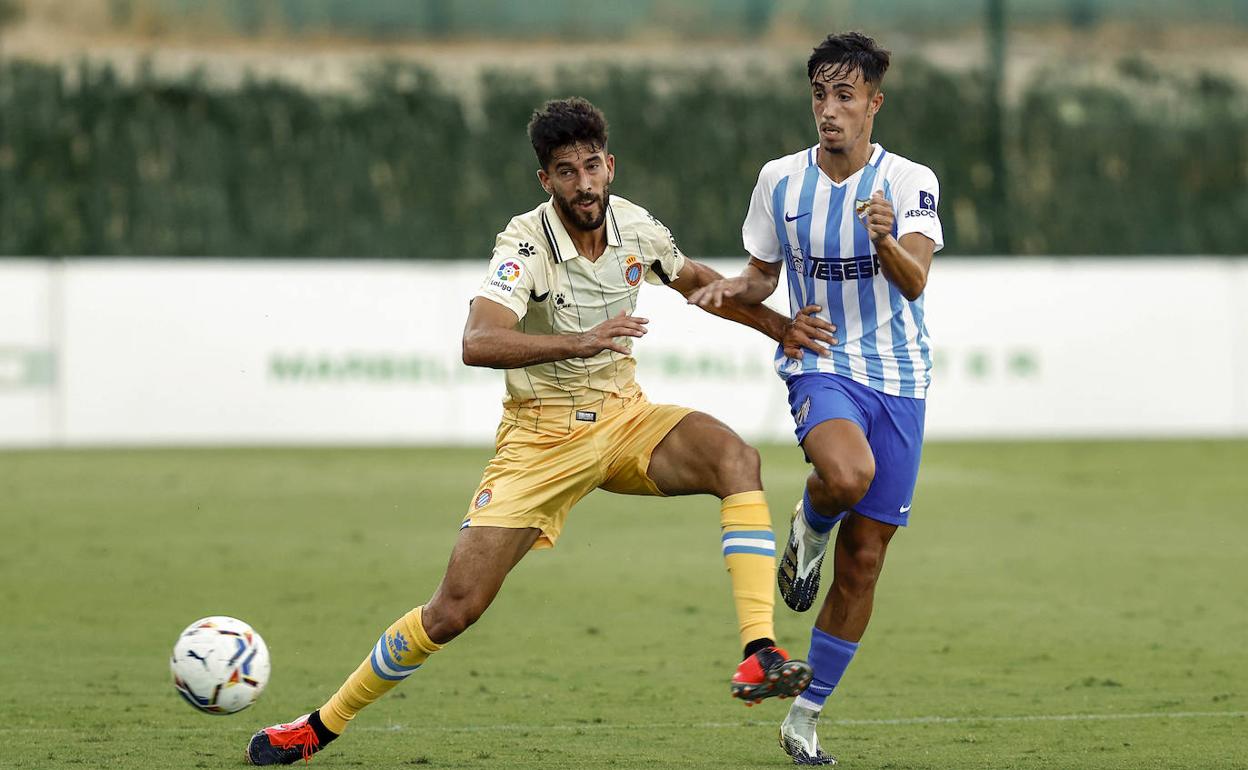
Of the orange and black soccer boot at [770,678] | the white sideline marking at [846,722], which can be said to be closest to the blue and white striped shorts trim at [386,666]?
the white sideline marking at [846,722]

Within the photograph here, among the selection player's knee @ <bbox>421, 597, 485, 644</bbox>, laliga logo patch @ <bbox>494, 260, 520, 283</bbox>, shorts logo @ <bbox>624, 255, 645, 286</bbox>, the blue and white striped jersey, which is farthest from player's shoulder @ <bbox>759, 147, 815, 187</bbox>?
player's knee @ <bbox>421, 597, 485, 644</bbox>

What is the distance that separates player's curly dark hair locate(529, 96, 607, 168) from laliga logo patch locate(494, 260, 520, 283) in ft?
1.17

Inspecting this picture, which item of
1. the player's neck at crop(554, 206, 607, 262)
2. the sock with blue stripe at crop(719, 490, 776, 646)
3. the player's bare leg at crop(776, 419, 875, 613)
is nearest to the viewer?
the sock with blue stripe at crop(719, 490, 776, 646)

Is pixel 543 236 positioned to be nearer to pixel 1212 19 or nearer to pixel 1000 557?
pixel 1000 557

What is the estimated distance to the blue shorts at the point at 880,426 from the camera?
6.45 meters

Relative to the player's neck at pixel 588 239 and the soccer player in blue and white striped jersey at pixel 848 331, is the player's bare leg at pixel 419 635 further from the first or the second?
the soccer player in blue and white striped jersey at pixel 848 331

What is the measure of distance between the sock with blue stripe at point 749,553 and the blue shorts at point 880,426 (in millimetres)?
419

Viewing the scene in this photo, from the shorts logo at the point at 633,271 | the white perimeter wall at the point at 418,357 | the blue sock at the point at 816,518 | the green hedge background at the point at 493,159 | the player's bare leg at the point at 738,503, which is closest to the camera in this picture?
the player's bare leg at the point at 738,503

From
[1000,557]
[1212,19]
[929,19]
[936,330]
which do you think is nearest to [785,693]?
[1000,557]

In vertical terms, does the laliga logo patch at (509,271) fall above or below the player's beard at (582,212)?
below

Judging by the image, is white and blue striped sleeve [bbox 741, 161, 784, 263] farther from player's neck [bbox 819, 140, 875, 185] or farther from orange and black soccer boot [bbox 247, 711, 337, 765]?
orange and black soccer boot [bbox 247, 711, 337, 765]

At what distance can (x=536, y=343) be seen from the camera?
19.5ft

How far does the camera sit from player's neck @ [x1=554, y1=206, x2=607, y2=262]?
20.9ft

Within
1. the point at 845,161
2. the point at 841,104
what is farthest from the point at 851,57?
the point at 845,161
